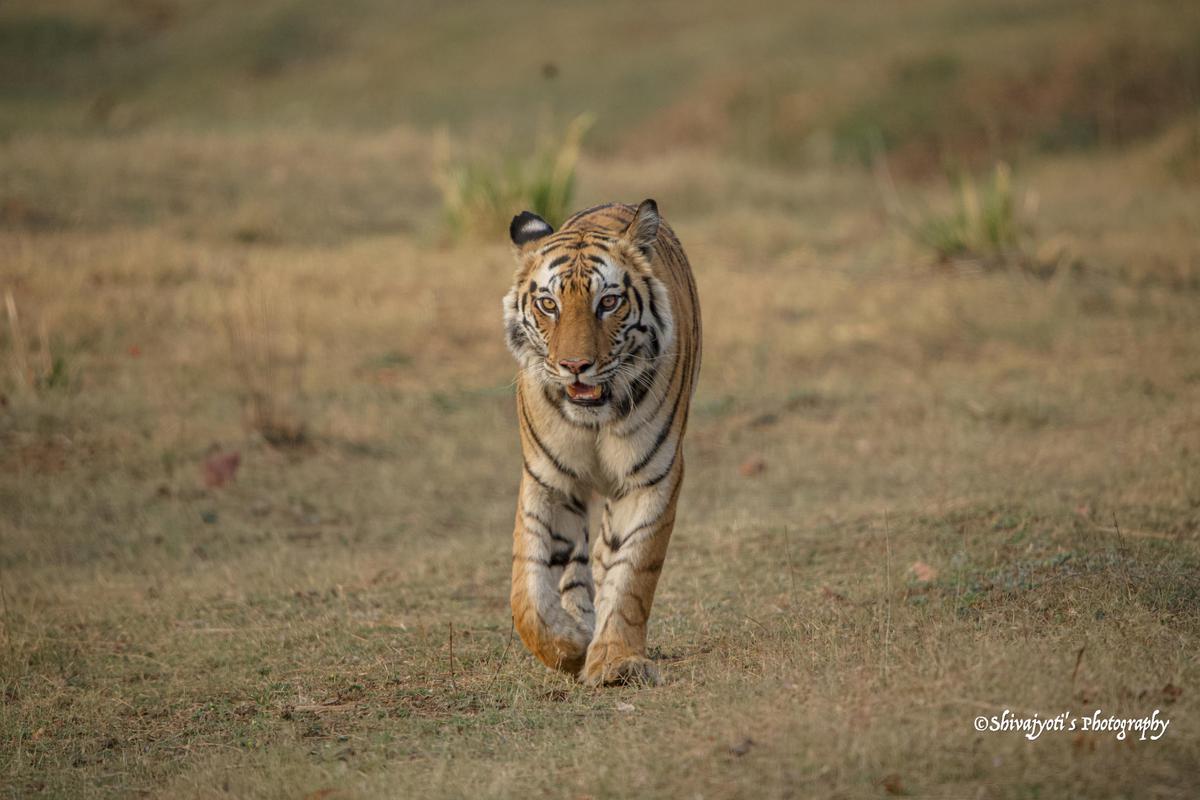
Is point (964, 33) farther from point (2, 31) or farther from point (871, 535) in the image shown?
point (2, 31)

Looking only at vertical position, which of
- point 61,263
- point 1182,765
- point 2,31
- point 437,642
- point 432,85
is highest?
point 2,31

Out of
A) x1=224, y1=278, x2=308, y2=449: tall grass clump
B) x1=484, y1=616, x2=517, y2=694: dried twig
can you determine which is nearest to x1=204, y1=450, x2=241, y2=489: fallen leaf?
x1=224, y1=278, x2=308, y2=449: tall grass clump

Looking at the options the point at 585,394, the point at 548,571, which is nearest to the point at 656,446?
the point at 585,394

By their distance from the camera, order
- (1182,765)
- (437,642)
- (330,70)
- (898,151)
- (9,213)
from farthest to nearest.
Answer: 1. (330,70)
2. (898,151)
3. (9,213)
4. (437,642)
5. (1182,765)

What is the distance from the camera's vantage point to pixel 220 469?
26.7 feet

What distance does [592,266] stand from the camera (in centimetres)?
484

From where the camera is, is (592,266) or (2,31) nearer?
(592,266)

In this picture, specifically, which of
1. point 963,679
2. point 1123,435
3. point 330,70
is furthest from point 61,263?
point 330,70

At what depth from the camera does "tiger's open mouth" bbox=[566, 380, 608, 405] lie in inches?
185

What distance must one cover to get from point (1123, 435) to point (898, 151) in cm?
1223

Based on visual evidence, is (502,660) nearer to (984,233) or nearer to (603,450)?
(603,450)

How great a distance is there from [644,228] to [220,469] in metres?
4.07

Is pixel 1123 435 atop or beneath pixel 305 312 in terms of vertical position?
beneath

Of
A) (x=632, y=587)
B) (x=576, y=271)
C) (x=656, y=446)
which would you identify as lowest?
(x=632, y=587)
